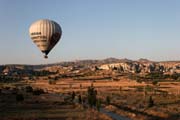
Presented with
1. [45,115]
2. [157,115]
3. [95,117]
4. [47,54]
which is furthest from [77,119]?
[47,54]

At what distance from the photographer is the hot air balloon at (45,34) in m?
49.6

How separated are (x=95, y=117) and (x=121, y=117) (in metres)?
3.65

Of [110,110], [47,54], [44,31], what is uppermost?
[44,31]

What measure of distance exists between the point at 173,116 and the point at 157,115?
1.93m

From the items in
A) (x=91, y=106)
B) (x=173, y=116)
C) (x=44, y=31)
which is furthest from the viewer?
(x=44, y=31)

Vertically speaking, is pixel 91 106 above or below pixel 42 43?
below

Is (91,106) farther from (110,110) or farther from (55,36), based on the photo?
(55,36)

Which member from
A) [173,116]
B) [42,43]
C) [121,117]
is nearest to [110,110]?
[121,117]

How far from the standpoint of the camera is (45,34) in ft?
163

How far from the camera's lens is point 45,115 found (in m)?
38.7

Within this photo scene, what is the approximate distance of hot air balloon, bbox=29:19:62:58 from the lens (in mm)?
49625

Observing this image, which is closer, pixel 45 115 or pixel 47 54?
pixel 45 115

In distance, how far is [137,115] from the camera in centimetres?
3828

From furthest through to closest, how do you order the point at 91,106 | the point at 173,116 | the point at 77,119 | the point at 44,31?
the point at 44,31 < the point at 91,106 < the point at 173,116 < the point at 77,119
